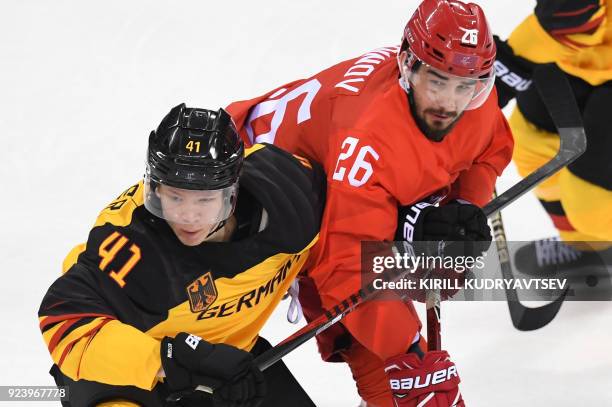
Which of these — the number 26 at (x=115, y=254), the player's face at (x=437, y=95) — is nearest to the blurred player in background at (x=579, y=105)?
the player's face at (x=437, y=95)

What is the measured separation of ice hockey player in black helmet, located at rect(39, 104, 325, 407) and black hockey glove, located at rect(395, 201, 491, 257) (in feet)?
0.86

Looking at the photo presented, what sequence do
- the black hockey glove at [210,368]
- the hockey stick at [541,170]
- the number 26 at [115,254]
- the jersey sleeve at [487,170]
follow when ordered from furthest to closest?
1. the jersey sleeve at [487,170]
2. the hockey stick at [541,170]
3. the number 26 at [115,254]
4. the black hockey glove at [210,368]

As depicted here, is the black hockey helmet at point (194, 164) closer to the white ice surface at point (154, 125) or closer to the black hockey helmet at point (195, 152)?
the black hockey helmet at point (195, 152)

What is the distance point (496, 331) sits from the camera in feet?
14.4

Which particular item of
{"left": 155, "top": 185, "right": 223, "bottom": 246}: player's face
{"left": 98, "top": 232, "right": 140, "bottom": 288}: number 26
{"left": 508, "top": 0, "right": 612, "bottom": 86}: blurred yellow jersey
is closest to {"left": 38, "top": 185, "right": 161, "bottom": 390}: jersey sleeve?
{"left": 98, "top": 232, "right": 140, "bottom": 288}: number 26

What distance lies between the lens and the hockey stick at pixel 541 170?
3.09 metres

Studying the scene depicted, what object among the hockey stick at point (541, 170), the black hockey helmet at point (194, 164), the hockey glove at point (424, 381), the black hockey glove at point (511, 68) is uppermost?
the black hockey helmet at point (194, 164)

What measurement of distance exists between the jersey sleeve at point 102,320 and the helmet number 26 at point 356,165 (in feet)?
1.91

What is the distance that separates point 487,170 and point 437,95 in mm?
428

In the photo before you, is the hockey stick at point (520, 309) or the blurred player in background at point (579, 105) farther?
the hockey stick at point (520, 309)

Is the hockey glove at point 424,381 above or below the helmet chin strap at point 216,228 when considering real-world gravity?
below

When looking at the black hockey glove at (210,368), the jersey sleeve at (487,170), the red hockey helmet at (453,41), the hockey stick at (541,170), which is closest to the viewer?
the black hockey glove at (210,368)

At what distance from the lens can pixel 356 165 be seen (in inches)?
126

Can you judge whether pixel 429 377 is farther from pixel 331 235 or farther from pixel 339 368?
pixel 339 368
